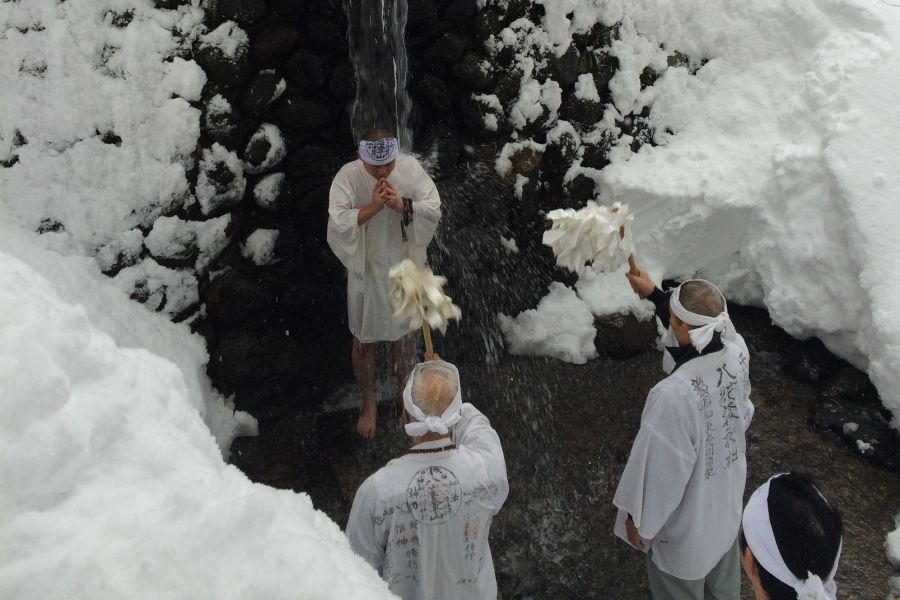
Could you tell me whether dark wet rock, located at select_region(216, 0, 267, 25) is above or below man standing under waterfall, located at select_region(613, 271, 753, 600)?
above

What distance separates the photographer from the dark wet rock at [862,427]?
4.15 meters

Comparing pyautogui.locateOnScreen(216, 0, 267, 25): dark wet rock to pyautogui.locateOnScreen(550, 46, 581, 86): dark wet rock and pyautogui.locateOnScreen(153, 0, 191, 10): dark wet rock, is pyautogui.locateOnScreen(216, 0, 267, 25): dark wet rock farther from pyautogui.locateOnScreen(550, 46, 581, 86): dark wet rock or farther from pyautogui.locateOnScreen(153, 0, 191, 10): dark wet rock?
pyautogui.locateOnScreen(550, 46, 581, 86): dark wet rock

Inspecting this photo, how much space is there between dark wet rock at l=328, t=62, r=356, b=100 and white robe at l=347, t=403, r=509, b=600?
271cm

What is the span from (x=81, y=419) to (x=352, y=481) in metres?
2.55

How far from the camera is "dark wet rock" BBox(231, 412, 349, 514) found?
406cm

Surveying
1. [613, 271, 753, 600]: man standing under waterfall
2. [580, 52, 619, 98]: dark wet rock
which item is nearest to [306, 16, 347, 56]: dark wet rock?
[580, 52, 619, 98]: dark wet rock

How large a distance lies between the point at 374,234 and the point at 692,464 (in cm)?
203

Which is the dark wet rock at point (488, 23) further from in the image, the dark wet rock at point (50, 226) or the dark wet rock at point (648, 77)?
the dark wet rock at point (50, 226)

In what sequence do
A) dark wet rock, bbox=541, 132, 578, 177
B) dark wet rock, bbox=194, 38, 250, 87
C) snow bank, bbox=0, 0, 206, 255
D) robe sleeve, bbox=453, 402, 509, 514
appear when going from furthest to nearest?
dark wet rock, bbox=541, 132, 578, 177, dark wet rock, bbox=194, 38, 250, 87, snow bank, bbox=0, 0, 206, 255, robe sleeve, bbox=453, 402, 509, 514

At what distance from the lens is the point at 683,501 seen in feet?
9.45

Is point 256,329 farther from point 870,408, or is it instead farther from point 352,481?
point 870,408

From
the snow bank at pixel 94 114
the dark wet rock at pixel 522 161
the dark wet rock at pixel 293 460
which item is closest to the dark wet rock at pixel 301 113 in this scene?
the snow bank at pixel 94 114

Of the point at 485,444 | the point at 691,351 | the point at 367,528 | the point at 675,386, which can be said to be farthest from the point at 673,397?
the point at 367,528

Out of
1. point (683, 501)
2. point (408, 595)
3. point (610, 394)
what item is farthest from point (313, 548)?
point (610, 394)
